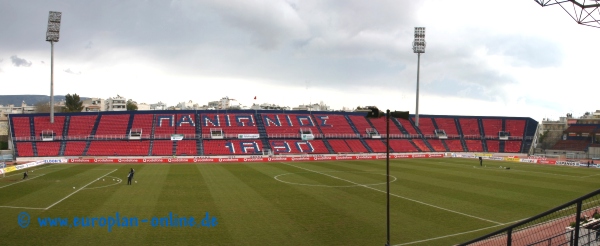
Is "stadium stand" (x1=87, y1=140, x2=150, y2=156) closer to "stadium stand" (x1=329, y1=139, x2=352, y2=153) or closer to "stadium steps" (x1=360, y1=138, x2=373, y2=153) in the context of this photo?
"stadium stand" (x1=329, y1=139, x2=352, y2=153)

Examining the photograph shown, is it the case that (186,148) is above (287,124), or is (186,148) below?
below

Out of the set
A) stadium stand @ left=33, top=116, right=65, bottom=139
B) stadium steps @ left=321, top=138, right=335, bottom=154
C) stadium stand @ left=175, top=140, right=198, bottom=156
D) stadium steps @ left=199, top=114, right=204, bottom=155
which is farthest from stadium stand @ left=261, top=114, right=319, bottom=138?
stadium stand @ left=33, top=116, right=65, bottom=139

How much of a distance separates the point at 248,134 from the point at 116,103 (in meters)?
72.2

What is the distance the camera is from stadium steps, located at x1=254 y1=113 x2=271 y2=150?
6969 centimetres

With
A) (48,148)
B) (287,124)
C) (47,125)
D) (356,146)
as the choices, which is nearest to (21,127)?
(47,125)

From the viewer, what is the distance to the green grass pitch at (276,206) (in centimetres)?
1630

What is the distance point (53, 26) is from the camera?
61.4 meters

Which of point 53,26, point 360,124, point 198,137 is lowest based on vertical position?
point 198,137

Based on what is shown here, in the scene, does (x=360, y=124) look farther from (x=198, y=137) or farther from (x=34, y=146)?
(x=34, y=146)

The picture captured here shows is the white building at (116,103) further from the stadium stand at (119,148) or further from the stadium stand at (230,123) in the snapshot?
the stadium stand at (119,148)

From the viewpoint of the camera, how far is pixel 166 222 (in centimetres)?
1847

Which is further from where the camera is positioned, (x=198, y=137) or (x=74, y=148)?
(x=198, y=137)

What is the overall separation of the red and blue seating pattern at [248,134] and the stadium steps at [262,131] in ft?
0.62

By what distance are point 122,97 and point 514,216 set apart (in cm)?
13140
